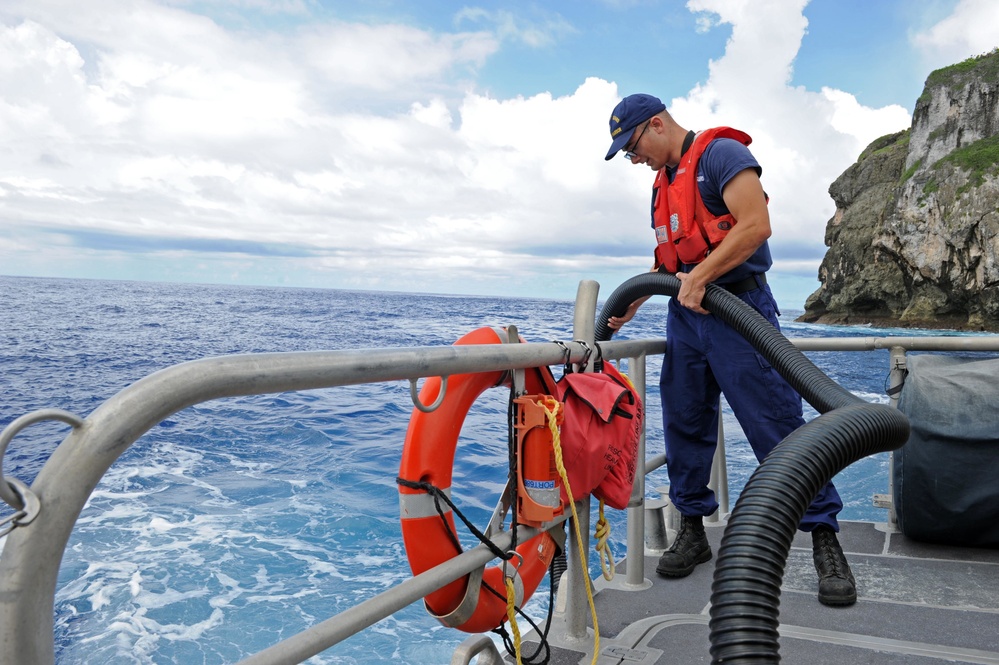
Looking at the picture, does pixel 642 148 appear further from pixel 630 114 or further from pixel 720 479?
pixel 720 479

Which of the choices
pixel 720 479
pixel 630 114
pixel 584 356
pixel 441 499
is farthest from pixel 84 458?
pixel 720 479

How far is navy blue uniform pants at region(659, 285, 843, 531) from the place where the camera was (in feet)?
7.71

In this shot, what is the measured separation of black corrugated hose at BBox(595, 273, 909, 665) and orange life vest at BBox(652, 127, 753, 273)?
Answer: 2.63ft

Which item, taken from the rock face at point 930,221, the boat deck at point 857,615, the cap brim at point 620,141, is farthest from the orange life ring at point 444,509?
the rock face at point 930,221

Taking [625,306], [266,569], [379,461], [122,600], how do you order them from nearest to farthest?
[625,306], [122,600], [266,569], [379,461]

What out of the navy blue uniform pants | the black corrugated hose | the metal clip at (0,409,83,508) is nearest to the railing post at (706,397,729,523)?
the navy blue uniform pants

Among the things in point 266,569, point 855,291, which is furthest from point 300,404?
point 855,291

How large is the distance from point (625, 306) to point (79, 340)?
2312cm

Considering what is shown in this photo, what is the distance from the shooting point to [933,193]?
39844 millimetres

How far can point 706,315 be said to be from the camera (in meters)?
2.44

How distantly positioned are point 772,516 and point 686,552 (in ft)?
5.15

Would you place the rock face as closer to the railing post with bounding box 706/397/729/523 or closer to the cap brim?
the railing post with bounding box 706/397/729/523

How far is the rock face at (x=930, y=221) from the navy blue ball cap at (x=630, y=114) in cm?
4096

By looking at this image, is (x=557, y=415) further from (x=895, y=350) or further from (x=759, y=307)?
(x=895, y=350)
